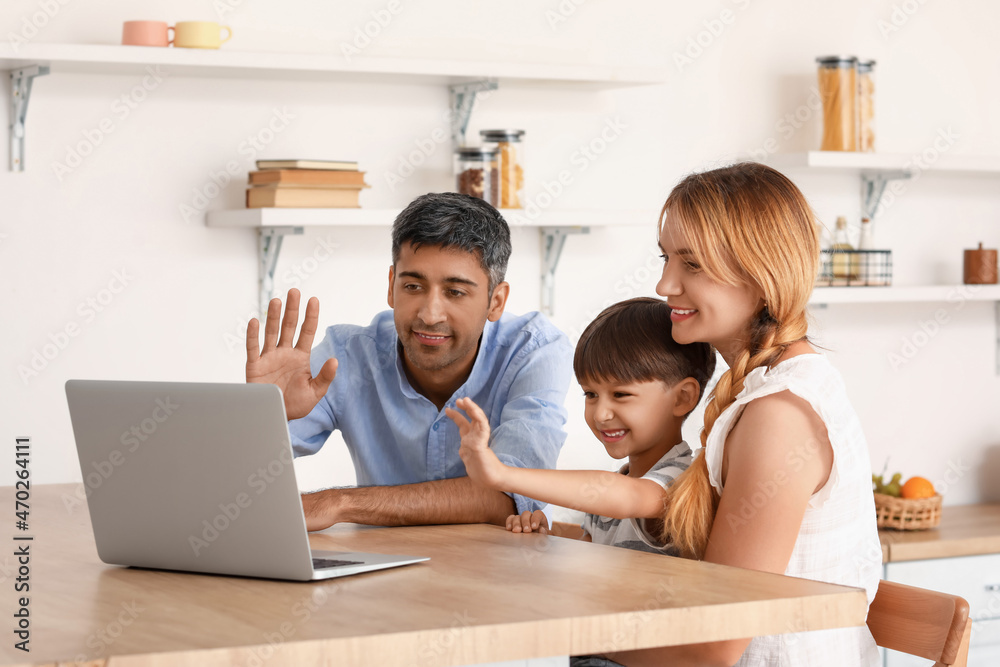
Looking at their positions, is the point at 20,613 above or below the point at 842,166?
below

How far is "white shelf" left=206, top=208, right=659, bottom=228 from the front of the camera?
228cm

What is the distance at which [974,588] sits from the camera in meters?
2.69

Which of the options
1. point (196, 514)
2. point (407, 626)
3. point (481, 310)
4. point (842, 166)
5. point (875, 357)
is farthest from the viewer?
point (875, 357)

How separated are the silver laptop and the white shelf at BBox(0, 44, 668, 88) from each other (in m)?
1.20

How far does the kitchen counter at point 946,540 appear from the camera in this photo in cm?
258

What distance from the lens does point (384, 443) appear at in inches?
78.1

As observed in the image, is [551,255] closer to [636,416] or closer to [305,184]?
[305,184]

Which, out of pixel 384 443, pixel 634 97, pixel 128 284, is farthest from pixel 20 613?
pixel 634 97

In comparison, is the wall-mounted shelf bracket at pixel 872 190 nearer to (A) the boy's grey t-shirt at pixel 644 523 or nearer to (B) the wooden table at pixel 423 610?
(A) the boy's grey t-shirt at pixel 644 523

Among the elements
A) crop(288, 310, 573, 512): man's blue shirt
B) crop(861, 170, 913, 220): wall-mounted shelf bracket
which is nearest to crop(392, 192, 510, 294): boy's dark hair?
crop(288, 310, 573, 512): man's blue shirt

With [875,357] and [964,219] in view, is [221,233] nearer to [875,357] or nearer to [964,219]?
[875,357]

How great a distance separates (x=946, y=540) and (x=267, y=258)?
1713mm

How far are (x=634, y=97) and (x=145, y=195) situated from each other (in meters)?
1.23

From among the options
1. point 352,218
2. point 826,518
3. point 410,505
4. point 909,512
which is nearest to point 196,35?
point 352,218
